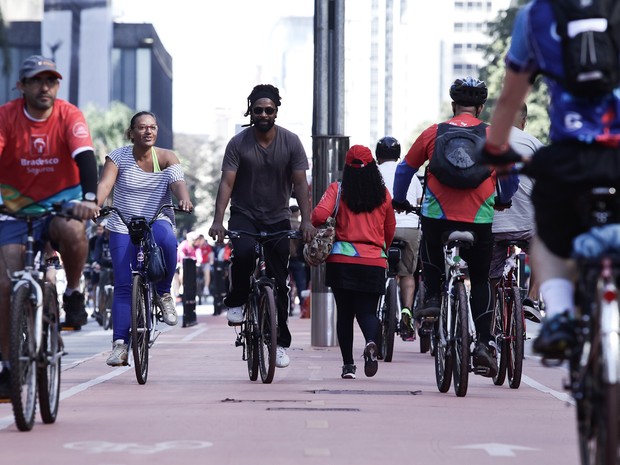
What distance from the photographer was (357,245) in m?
12.5

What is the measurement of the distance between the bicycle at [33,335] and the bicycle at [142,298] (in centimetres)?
298

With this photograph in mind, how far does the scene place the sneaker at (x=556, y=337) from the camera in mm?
5309

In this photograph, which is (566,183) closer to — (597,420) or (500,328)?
(597,420)

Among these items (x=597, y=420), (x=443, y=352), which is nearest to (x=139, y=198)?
(x=443, y=352)

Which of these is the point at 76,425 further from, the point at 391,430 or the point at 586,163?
the point at 586,163

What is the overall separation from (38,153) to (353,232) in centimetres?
426

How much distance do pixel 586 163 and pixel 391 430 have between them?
315 centimetres

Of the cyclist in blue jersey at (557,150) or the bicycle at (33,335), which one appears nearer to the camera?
the cyclist in blue jersey at (557,150)

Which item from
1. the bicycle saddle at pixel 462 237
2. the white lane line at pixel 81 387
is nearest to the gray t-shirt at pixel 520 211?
the bicycle saddle at pixel 462 237

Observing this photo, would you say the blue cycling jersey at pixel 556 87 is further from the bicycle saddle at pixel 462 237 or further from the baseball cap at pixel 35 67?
the bicycle saddle at pixel 462 237

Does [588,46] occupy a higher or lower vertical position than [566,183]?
higher

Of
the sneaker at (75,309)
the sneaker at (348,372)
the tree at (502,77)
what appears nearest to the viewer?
the sneaker at (75,309)

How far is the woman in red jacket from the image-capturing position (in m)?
12.4

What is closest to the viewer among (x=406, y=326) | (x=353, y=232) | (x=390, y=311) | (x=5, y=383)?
(x=5, y=383)
